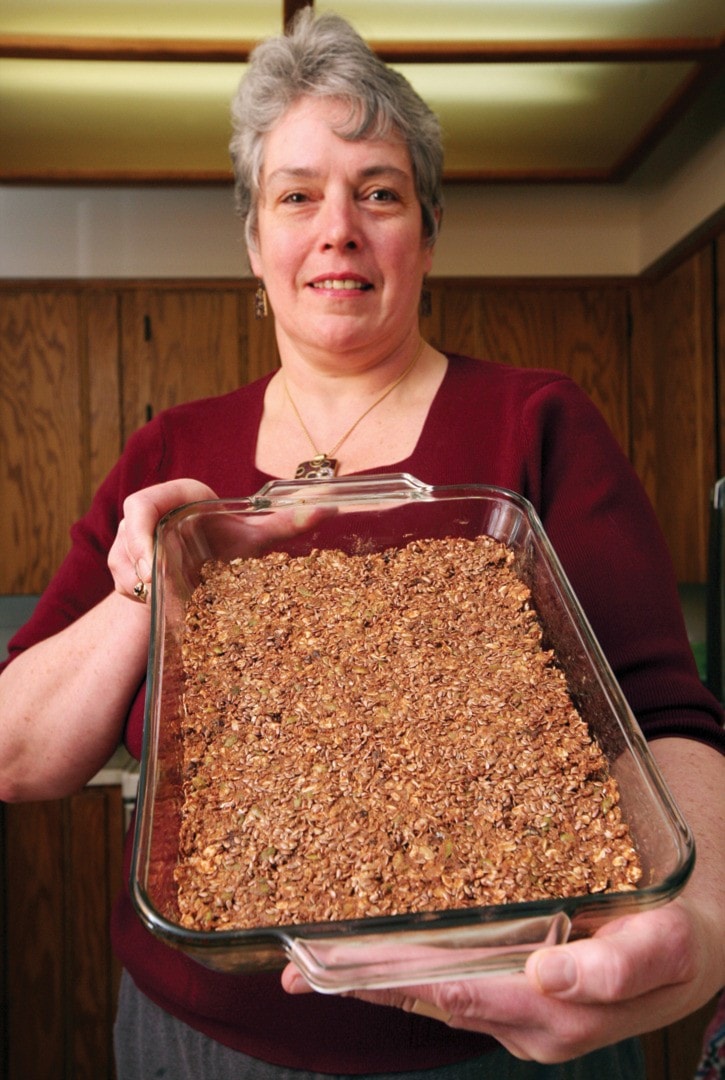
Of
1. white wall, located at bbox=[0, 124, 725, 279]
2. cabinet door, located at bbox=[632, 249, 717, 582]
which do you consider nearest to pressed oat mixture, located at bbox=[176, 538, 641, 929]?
cabinet door, located at bbox=[632, 249, 717, 582]

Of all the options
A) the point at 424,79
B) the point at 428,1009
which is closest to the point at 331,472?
the point at 428,1009

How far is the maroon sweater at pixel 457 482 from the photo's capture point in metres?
0.79

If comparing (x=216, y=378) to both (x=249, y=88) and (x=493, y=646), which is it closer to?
(x=249, y=88)

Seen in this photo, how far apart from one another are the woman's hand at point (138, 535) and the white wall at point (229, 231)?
8.66 feet

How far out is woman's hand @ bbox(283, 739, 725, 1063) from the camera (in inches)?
18.0

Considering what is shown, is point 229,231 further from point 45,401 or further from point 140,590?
point 140,590

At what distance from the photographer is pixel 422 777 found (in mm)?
586

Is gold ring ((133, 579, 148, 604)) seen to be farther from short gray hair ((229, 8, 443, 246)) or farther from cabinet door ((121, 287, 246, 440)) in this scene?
cabinet door ((121, 287, 246, 440))

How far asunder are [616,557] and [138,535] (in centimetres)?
40

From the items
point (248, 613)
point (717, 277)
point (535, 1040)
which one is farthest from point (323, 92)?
point (717, 277)

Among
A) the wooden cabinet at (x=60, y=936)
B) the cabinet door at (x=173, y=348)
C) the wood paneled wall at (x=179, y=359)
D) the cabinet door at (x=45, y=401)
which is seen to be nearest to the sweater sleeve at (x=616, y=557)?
the wooden cabinet at (x=60, y=936)

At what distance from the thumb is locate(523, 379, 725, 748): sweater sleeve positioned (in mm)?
303

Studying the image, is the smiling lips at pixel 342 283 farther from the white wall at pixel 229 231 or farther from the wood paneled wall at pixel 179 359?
the white wall at pixel 229 231

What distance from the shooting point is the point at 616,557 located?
83 centimetres
